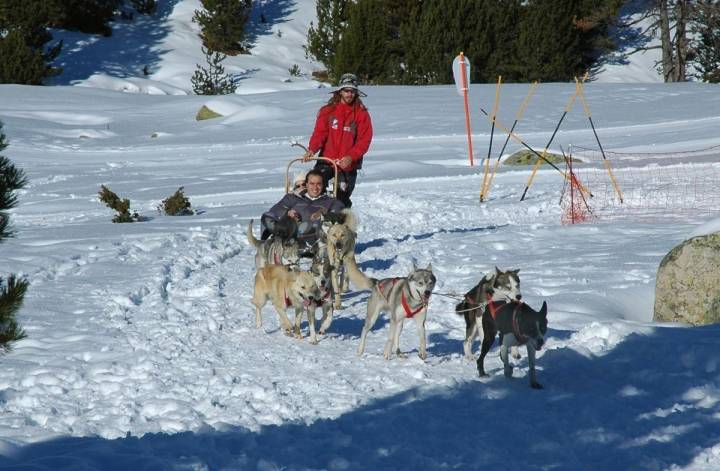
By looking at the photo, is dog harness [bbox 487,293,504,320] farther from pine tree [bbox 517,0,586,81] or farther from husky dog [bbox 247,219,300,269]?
pine tree [bbox 517,0,586,81]

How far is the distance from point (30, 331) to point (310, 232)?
281cm

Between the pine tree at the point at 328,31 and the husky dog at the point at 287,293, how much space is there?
37173 millimetres

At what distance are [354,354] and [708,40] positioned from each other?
39.6m

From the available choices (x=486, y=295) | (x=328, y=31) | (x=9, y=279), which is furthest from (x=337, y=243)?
(x=328, y=31)

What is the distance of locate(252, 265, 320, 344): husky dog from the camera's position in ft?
24.4

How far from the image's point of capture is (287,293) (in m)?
7.64

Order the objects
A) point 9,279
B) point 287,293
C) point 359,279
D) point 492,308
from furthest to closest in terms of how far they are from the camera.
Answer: point 359,279
point 287,293
point 492,308
point 9,279

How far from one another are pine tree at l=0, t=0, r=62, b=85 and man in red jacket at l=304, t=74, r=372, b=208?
32.2 meters

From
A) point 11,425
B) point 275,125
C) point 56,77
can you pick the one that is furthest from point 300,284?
point 56,77

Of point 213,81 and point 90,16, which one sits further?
point 90,16

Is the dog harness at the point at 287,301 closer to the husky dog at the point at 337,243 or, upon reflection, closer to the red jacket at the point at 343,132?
the husky dog at the point at 337,243

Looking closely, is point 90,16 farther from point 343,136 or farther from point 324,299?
point 324,299

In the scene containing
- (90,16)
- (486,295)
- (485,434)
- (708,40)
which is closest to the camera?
(485,434)

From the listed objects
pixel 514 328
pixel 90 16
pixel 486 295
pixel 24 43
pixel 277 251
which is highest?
pixel 90 16
